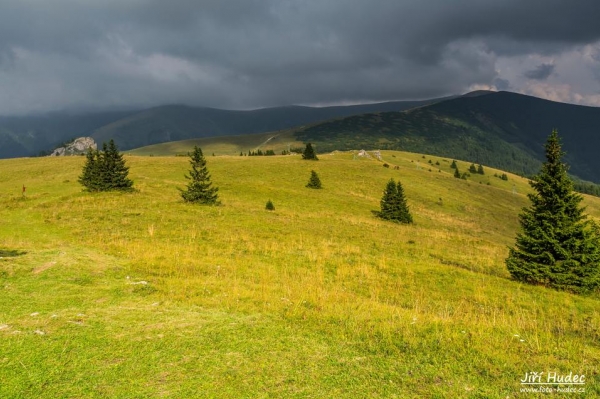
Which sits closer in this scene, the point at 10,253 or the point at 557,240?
the point at 10,253

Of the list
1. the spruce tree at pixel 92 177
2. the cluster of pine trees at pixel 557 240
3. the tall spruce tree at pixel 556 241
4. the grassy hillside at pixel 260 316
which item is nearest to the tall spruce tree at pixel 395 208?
the grassy hillside at pixel 260 316

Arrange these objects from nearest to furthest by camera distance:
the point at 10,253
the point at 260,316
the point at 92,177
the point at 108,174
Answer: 1. the point at 260,316
2. the point at 10,253
3. the point at 108,174
4. the point at 92,177

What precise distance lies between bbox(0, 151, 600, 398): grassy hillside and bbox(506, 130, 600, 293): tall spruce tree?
69.3 inches

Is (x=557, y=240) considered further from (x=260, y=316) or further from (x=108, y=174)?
(x=108, y=174)

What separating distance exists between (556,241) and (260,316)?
17400 mm

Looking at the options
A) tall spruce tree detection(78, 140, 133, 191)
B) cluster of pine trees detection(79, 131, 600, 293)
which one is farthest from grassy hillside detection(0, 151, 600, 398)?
tall spruce tree detection(78, 140, 133, 191)

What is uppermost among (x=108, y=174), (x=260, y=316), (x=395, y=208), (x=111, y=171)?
(x=111, y=171)

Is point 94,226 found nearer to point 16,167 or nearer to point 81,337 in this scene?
point 81,337

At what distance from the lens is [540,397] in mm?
6273

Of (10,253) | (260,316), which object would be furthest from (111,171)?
(260,316)

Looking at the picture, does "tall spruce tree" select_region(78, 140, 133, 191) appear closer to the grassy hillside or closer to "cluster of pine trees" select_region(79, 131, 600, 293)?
the grassy hillside

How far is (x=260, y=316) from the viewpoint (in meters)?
10.0

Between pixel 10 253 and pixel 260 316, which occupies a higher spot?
pixel 10 253

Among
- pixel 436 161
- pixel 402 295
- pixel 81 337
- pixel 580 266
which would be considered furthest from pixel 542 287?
pixel 436 161
